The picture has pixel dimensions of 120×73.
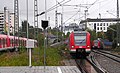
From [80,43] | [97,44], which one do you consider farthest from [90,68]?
[97,44]

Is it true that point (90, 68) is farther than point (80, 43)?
No

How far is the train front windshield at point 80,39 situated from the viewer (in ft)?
98.9

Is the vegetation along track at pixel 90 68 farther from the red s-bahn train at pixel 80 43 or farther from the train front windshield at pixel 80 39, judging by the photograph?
the train front windshield at pixel 80 39

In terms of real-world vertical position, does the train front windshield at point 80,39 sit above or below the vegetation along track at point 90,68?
above

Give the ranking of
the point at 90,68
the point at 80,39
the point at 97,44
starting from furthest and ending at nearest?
1. the point at 97,44
2. the point at 80,39
3. the point at 90,68

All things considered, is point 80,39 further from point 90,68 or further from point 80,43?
point 90,68

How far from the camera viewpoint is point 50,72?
590 inches

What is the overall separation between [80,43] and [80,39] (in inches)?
15.8

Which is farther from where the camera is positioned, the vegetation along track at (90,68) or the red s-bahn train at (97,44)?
the red s-bahn train at (97,44)

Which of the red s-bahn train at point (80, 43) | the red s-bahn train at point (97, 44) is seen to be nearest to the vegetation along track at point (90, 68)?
the red s-bahn train at point (80, 43)

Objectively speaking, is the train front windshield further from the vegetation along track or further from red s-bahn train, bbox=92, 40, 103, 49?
red s-bahn train, bbox=92, 40, 103, 49

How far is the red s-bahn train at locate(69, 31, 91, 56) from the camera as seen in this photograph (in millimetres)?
30008

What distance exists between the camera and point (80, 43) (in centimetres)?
3020

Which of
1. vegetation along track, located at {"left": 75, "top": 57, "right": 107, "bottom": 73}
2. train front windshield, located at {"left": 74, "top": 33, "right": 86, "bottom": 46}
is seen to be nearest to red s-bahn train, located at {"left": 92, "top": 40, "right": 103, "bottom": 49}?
train front windshield, located at {"left": 74, "top": 33, "right": 86, "bottom": 46}
